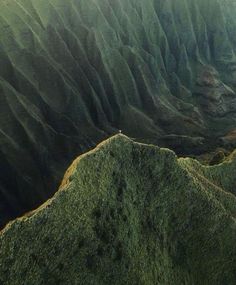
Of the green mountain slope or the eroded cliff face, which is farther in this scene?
the eroded cliff face

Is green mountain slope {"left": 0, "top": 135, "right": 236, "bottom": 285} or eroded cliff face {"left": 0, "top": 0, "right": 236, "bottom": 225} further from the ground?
green mountain slope {"left": 0, "top": 135, "right": 236, "bottom": 285}

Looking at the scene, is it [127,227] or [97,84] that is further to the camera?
[97,84]

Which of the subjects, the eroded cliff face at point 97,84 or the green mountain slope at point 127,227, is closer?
the green mountain slope at point 127,227

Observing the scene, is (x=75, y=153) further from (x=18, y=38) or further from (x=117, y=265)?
(x=117, y=265)

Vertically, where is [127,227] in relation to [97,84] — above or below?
above

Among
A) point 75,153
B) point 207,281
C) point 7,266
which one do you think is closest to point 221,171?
point 207,281
